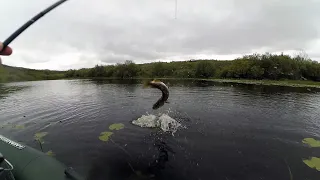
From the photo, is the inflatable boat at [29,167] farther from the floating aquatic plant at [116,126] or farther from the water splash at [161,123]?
the water splash at [161,123]

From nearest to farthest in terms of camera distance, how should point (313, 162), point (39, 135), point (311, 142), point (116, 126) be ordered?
1. point (313, 162)
2. point (311, 142)
3. point (39, 135)
4. point (116, 126)

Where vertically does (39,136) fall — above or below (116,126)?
below

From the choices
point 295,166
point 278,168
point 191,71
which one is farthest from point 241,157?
point 191,71

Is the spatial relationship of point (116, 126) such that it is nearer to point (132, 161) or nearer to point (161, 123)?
point (161, 123)

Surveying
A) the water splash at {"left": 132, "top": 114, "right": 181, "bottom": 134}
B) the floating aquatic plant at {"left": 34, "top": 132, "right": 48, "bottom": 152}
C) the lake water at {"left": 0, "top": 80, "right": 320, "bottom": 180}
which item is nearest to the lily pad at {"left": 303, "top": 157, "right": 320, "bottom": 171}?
the lake water at {"left": 0, "top": 80, "right": 320, "bottom": 180}

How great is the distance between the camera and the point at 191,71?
125875mm

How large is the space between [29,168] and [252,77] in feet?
360

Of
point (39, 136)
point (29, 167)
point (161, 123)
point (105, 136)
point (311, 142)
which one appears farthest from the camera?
point (161, 123)

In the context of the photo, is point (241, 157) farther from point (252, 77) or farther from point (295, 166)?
point (252, 77)

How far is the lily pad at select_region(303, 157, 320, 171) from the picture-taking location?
956 cm

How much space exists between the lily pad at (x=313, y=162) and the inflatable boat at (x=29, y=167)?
11256mm

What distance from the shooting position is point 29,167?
548 cm

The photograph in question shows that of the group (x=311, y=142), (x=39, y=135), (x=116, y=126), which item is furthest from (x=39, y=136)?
(x=311, y=142)

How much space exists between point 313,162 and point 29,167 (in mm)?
13120
